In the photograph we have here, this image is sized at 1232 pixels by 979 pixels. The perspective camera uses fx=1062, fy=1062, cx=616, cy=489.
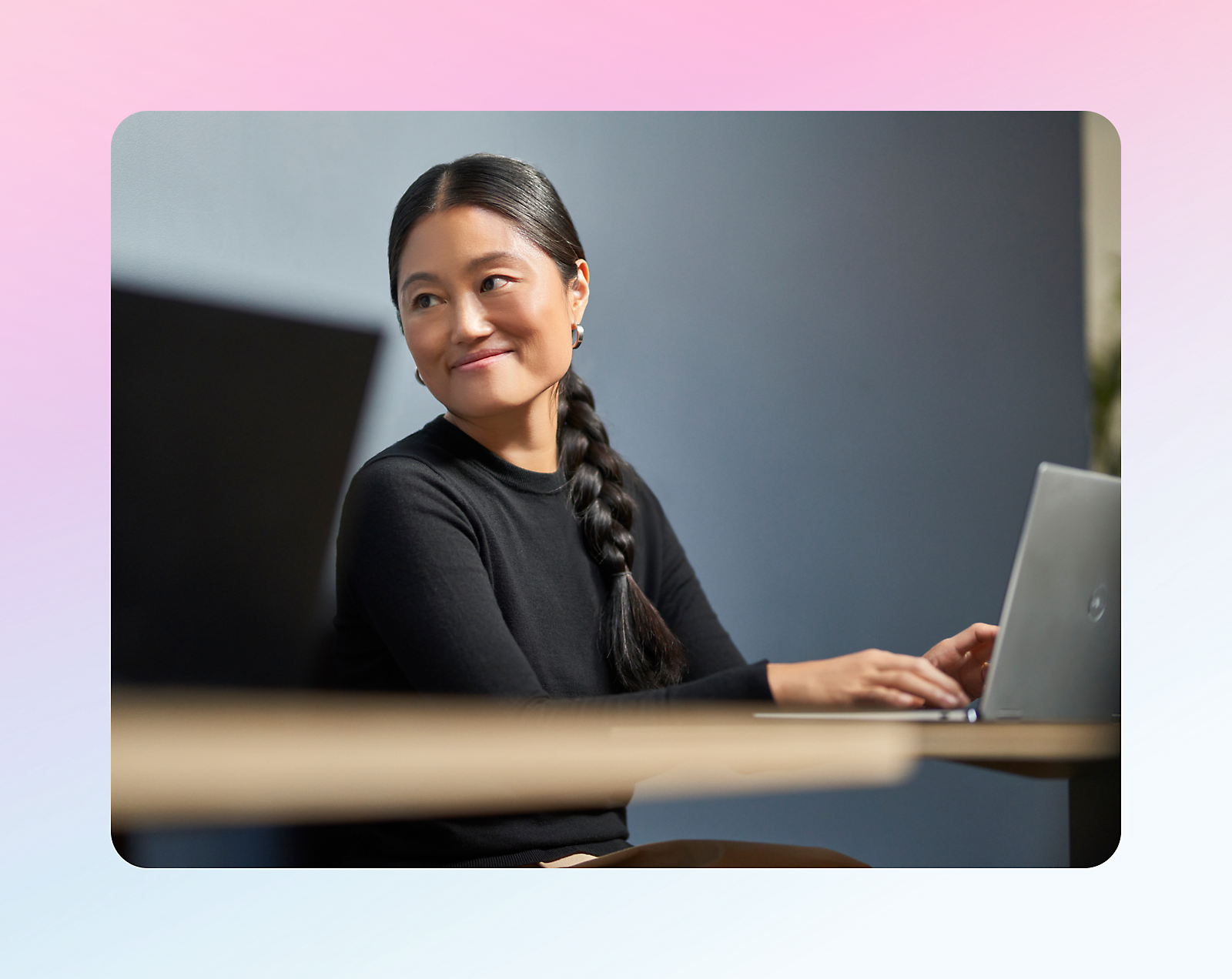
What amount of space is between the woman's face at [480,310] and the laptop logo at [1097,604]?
2.11 feet

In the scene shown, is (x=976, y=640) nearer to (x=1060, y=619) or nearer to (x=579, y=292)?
(x=1060, y=619)

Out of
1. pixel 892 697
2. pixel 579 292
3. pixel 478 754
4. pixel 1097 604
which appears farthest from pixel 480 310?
pixel 1097 604

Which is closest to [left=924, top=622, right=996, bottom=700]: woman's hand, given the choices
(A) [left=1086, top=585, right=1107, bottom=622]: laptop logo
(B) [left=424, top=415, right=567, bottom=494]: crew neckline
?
(A) [left=1086, top=585, right=1107, bottom=622]: laptop logo

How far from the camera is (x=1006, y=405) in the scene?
4.04ft

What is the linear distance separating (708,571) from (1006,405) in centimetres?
40

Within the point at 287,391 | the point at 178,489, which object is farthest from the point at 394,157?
the point at 178,489

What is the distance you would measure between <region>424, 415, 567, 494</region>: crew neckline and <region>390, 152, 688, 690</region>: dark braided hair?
46 millimetres

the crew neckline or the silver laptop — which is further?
the crew neckline

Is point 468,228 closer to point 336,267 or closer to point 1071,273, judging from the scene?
Result: point 336,267

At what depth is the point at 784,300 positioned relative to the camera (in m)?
1.23

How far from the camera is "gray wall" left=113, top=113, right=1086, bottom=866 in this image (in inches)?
47.9

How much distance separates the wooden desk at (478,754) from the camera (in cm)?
115

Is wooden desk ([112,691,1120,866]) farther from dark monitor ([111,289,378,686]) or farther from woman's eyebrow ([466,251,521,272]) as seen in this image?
woman's eyebrow ([466,251,521,272])

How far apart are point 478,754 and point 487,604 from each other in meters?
0.17
